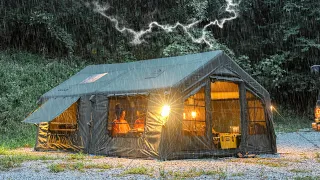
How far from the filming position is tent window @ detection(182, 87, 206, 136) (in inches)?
287

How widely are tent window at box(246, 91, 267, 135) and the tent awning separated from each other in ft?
12.5

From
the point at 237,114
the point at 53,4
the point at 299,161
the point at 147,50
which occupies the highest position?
the point at 53,4

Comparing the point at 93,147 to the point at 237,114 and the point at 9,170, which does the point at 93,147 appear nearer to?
the point at 9,170

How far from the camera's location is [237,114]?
29.7ft

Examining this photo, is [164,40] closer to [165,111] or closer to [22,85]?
[22,85]

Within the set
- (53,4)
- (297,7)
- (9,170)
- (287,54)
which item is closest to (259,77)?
(287,54)

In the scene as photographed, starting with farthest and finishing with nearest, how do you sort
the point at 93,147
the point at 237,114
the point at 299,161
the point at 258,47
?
the point at 258,47
the point at 237,114
the point at 93,147
the point at 299,161

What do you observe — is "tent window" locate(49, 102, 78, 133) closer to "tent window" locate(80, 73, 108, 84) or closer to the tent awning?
the tent awning

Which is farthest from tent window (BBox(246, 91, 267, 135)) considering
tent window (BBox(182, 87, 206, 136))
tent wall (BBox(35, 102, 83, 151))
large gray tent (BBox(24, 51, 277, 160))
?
tent wall (BBox(35, 102, 83, 151))

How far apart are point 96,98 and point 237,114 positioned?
3.31m

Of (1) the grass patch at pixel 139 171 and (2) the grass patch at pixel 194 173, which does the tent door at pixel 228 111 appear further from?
(1) the grass patch at pixel 139 171

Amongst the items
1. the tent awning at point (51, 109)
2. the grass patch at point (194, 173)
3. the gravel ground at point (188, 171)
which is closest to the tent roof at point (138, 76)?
the tent awning at point (51, 109)

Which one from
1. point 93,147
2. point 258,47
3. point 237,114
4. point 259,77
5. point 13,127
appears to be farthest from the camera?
point 258,47

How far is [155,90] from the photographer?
7156mm
